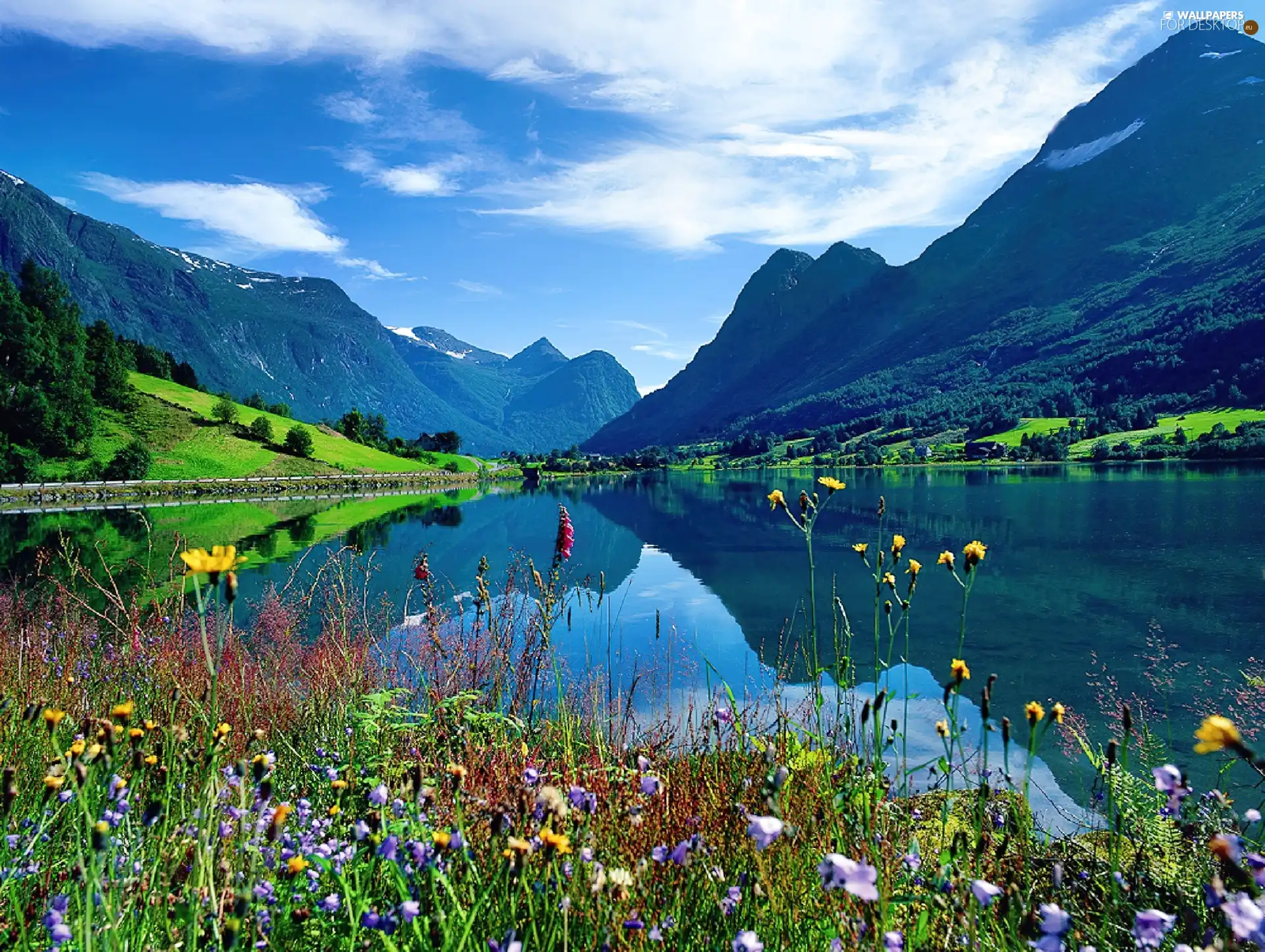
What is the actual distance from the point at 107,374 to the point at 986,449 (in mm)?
124919

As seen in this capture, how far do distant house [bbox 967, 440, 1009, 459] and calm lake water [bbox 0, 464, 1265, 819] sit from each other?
62861 mm

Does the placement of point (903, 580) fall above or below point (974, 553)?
below

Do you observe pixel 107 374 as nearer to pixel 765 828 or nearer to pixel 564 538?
pixel 564 538

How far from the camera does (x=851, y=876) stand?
1.35 metres

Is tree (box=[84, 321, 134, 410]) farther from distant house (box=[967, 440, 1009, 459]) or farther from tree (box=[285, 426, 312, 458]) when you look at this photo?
distant house (box=[967, 440, 1009, 459])

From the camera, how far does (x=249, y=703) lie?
6270 mm

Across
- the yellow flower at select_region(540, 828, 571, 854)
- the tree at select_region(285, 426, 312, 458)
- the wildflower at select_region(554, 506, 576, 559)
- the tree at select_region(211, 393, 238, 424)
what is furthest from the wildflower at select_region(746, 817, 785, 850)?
the tree at select_region(211, 393, 238, 424)

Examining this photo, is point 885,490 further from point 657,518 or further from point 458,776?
point 458,776

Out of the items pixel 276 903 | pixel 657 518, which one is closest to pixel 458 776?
pixel 276 903

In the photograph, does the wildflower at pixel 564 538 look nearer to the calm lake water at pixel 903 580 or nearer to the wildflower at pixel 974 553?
the calm lake water at pixel 903 580

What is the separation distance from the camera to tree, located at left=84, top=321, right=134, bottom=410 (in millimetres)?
75562

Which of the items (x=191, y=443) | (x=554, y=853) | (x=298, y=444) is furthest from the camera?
(x=298, y=444)

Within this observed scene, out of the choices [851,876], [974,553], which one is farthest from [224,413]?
[851,876]

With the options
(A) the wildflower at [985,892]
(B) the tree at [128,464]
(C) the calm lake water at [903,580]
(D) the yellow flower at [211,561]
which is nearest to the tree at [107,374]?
(B) the tree at [128,464]
